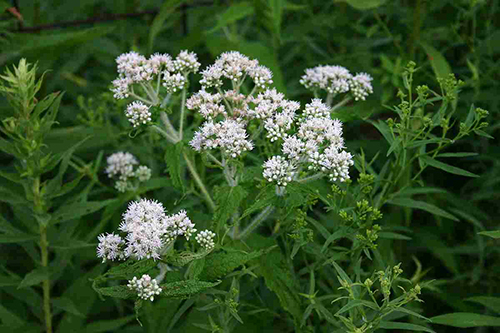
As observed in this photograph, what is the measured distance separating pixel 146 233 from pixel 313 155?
0.72m

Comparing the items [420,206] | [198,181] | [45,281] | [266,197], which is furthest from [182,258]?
[420,206]

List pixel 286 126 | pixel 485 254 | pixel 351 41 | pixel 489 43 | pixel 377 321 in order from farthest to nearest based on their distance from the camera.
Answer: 1. pixel 351 41
2. pixel 489 43
3. pixel 485 254
4. pixel 286 126
5. pixel 377 321

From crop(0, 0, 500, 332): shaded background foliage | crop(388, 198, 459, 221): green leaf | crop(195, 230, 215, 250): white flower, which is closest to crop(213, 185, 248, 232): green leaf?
crop(195, 230, 215, 250): white flower

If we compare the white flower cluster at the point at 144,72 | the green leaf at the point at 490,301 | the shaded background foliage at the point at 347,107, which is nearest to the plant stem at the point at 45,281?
the shaded background foliage at the point at 347,107

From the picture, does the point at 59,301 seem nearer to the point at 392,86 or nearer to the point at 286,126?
the point at 286,126

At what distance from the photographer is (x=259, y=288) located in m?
3.04

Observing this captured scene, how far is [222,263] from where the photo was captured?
2227 mm

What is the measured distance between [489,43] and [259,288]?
7.29 ft

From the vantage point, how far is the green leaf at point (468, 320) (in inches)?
94.6

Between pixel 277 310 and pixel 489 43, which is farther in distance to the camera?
pixel 489 43

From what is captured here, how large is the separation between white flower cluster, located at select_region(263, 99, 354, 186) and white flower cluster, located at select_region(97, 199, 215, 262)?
36 cm

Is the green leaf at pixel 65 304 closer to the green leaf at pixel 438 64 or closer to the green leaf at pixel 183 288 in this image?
the green leaf at pixel 183 288

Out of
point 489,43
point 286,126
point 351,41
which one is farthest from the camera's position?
point 351,41

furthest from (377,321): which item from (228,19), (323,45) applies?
(323,45)
